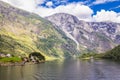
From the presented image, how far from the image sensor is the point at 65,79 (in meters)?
187

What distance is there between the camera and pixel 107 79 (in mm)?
186250

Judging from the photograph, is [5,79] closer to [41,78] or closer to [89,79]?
[41,78]

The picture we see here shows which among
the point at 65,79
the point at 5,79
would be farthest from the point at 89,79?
the point at 5,79

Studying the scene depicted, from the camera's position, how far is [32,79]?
18750cm

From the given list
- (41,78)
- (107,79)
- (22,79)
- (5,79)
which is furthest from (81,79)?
(5,79)

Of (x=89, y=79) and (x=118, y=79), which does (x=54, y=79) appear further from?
(x=118, y=79)

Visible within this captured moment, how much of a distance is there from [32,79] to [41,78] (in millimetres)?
9602

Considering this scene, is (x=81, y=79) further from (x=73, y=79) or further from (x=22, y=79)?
(x=22, y=79)

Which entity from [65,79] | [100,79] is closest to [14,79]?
[65,79]

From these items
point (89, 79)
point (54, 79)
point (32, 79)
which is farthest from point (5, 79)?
point (89, 79)

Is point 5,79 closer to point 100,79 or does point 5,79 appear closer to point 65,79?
point 65,79

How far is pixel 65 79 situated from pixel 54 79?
27.5 feet

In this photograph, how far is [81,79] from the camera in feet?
613

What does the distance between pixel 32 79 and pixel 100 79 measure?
169 ft
